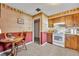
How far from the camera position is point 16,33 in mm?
2078

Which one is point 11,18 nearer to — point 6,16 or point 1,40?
point 6,16

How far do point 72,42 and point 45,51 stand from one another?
2.78 feet

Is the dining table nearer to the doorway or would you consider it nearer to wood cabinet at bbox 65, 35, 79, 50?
the doorway

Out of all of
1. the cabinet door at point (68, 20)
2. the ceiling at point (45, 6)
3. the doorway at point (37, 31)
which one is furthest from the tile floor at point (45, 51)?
the ceiling at point (45, 6)

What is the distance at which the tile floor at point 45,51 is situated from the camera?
2096 millimetres

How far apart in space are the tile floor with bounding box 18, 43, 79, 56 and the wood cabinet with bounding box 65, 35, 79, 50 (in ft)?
0.52

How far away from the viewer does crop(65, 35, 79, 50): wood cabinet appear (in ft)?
7.59

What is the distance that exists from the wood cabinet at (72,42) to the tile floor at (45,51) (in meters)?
0.16

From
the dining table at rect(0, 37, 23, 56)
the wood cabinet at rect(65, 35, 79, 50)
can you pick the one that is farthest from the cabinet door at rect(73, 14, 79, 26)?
the dining table at rect(0, 37, 23, 56)

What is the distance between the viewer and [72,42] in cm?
238

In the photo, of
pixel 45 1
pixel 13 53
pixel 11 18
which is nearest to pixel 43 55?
pixel 13 53

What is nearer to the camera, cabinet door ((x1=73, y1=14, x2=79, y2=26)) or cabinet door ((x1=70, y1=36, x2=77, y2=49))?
cabinet door ((x1=73, y1=14, x2=79, y2=26))

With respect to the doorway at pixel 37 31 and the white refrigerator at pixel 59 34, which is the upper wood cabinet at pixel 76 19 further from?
the doorway at pixel 37 31

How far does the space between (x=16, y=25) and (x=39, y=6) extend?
2.41 ft
